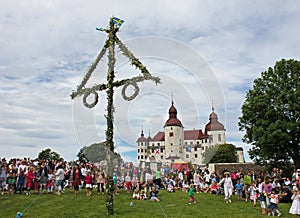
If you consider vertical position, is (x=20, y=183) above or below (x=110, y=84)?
below

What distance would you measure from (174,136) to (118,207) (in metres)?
4.43

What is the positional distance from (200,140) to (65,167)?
37.0 feet

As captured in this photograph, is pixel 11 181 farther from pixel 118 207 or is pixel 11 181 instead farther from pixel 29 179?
pixel 118 207

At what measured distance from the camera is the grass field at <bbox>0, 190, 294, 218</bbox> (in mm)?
13703

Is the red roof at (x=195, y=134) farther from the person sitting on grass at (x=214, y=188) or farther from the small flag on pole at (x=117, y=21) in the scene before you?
the person sitting on grass at (x=214, y=188)

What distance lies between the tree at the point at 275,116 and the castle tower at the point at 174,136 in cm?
2115

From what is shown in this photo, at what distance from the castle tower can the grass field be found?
2.56 meters

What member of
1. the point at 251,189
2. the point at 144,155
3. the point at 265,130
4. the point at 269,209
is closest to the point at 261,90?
the point at 265,130

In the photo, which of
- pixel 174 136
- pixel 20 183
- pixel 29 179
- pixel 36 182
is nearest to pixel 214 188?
pixel 174 136

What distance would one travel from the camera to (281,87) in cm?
3559

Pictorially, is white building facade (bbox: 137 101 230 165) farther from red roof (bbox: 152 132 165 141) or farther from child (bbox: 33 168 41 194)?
child (bbox: 33 168 41 194)

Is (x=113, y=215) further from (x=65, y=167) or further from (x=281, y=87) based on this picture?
(x=281, y=87)

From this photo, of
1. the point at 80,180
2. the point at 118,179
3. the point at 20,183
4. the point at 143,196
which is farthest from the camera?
the point at 118,179

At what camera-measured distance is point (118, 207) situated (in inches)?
599
